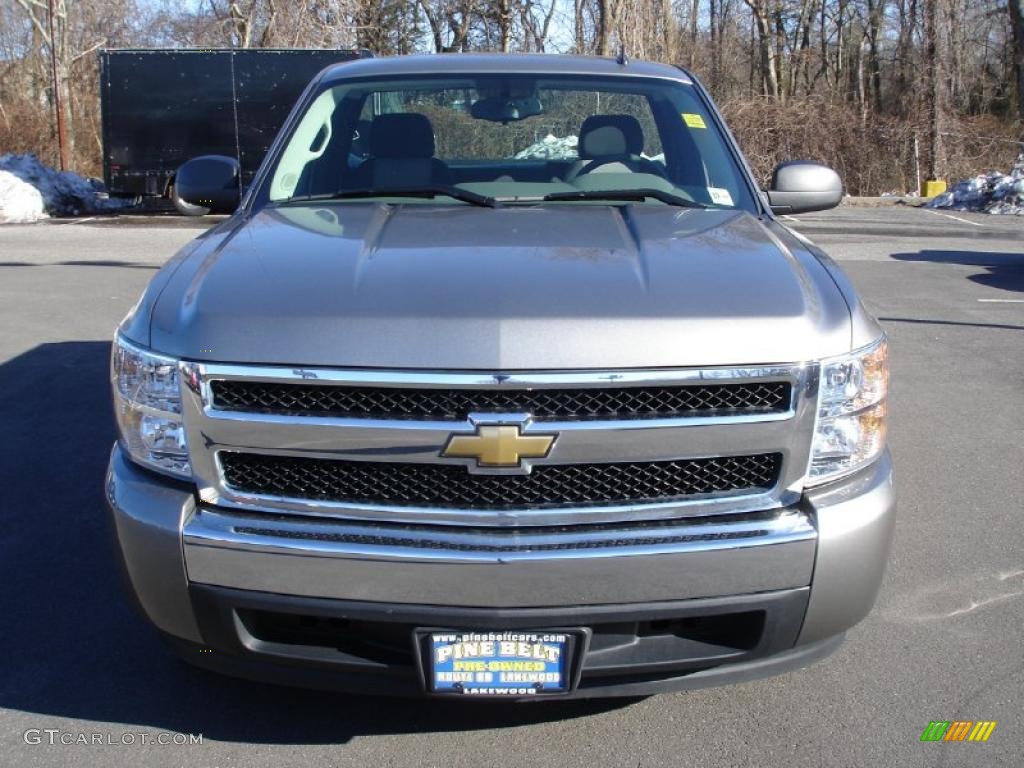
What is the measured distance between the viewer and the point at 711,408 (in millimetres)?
2688

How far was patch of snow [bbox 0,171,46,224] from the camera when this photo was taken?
64.4 ft

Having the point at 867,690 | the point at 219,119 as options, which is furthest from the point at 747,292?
the point at 219,119

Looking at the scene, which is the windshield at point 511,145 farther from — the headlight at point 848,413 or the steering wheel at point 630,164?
the headlight at point 848,413

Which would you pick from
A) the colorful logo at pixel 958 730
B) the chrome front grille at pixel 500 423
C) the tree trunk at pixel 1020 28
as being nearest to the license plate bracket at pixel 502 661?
the chrome front grille at pixel 500 423

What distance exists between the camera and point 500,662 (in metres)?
2.69

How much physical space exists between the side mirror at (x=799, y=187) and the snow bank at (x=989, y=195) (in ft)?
57.3

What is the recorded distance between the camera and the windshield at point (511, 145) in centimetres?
408

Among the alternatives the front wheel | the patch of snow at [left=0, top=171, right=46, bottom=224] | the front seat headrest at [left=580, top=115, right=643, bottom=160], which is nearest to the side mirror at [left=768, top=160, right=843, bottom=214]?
the front seat headrest at [left=580, top=115, right=643, bottom=160]

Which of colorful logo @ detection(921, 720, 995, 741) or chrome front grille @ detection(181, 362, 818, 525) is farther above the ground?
chrome front grille @ detection(181, 362, 818, 525)

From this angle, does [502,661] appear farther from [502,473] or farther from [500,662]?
[502,473]

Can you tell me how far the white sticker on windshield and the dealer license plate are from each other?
198 cm

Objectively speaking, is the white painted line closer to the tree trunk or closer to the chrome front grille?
the tree trunk

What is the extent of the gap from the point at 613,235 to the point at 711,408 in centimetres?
84

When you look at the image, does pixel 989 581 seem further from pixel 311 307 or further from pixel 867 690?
pixel 311 307
